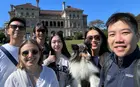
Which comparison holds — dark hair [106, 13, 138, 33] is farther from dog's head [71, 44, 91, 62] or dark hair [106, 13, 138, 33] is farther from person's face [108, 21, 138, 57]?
dog's head [71, 44, 91, 62]

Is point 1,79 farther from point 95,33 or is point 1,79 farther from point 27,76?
point 95,33

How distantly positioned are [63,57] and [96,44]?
600mm

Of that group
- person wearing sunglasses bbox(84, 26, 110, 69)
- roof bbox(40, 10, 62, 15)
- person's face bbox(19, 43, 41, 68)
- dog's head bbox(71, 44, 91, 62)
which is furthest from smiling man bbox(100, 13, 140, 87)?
roof bbox(40, 10, 62, 15)

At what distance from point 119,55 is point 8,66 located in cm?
185

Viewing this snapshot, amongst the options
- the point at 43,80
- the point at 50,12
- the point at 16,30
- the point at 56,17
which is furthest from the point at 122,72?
the point at 50,12

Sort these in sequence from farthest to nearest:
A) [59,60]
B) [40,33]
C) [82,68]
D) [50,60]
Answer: [40,33], [59,60], [50,60], [82,68]

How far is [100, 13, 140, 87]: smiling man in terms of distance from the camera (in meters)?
1.53

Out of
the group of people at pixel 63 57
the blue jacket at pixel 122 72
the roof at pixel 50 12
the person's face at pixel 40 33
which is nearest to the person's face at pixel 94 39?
the group of people at pixel 63 57

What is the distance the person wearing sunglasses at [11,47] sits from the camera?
2945 mm

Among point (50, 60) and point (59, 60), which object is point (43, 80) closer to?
point (50, 60)

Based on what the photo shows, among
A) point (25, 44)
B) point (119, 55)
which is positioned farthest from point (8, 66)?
point (119, 55)

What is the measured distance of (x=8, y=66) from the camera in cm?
297

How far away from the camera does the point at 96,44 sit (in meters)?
3.21

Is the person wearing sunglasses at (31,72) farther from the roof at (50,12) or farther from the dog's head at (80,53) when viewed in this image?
the roof at (50,12)
